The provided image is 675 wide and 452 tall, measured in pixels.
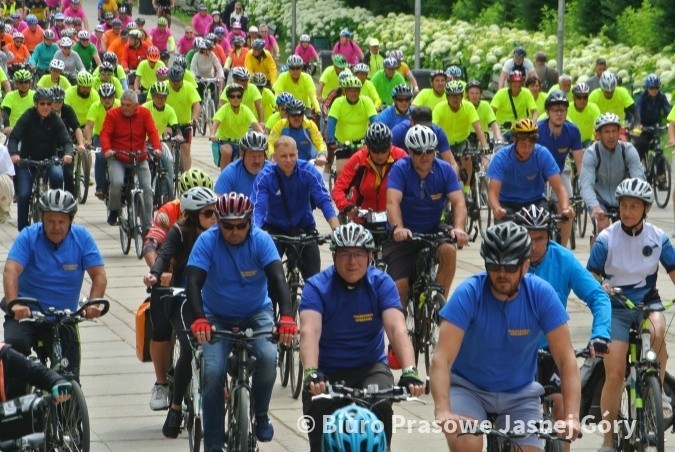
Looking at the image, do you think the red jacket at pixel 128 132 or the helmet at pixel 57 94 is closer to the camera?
the red jacket at pixel 128 132

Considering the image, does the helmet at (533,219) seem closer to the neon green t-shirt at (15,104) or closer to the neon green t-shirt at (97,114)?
the neon green t-shirt at (97,114)

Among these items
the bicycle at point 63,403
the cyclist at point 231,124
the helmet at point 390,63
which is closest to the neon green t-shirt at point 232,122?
the cyclist at point 231,124

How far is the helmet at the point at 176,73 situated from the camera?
2630cm

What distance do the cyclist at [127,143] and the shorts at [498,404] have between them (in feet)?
41.6

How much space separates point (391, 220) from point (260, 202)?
1.15m

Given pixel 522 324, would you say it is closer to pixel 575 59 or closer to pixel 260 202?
pixel 260 202

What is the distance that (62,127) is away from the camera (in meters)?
21.3

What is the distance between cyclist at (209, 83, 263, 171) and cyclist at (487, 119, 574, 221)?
25.9ft

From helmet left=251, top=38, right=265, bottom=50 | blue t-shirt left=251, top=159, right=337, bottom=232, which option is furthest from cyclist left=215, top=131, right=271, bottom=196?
helmet left=251, top=38, right=265, bottom=50

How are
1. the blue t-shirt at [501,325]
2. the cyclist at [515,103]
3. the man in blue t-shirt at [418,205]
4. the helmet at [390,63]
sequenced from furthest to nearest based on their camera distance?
the helmet at [390,63] → the cyclist at [515,103] → the man in blue t-shirt at [418,205] → the blue t-shirt at [501,325]

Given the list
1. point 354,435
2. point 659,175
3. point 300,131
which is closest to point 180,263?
point 354,435

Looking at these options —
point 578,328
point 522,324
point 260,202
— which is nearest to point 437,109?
point 578,328

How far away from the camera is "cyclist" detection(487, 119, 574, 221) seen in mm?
16031

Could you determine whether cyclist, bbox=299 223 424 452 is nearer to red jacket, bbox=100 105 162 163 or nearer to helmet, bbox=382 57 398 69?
red jacket, bbox=100 105 162 163
